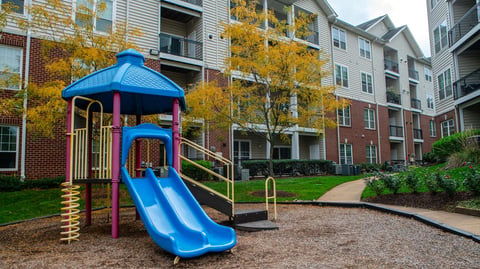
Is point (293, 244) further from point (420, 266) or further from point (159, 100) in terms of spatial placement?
point (159, 100)

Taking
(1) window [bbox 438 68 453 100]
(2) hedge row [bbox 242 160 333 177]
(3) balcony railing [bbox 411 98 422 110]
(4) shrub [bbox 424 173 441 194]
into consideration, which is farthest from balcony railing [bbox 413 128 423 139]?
(4) shrub [bbox 424 173 441 194]

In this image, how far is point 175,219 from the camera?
553 cm

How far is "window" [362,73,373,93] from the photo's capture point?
29.4m

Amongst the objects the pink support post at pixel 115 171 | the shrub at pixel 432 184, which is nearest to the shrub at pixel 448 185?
the shrub at pixel 432 184

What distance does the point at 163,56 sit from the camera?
706 inches

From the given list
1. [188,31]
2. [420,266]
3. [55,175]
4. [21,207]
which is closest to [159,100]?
[21,207]

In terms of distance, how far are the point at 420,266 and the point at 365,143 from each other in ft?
84.4

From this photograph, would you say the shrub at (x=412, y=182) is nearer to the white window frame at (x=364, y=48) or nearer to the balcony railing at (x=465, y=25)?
the balcony railing at (x=465, y=25)

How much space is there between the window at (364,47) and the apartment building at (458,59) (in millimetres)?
6116

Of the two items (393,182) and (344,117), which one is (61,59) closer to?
(393,182)

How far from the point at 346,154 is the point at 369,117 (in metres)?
5.00

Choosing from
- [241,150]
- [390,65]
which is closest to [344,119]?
[241,150]

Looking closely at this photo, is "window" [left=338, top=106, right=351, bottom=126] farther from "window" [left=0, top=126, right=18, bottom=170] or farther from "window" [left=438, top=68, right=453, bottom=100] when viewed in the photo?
"window" [left=0, top=126, right=18, bottom=170]

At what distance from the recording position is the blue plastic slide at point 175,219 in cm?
492
